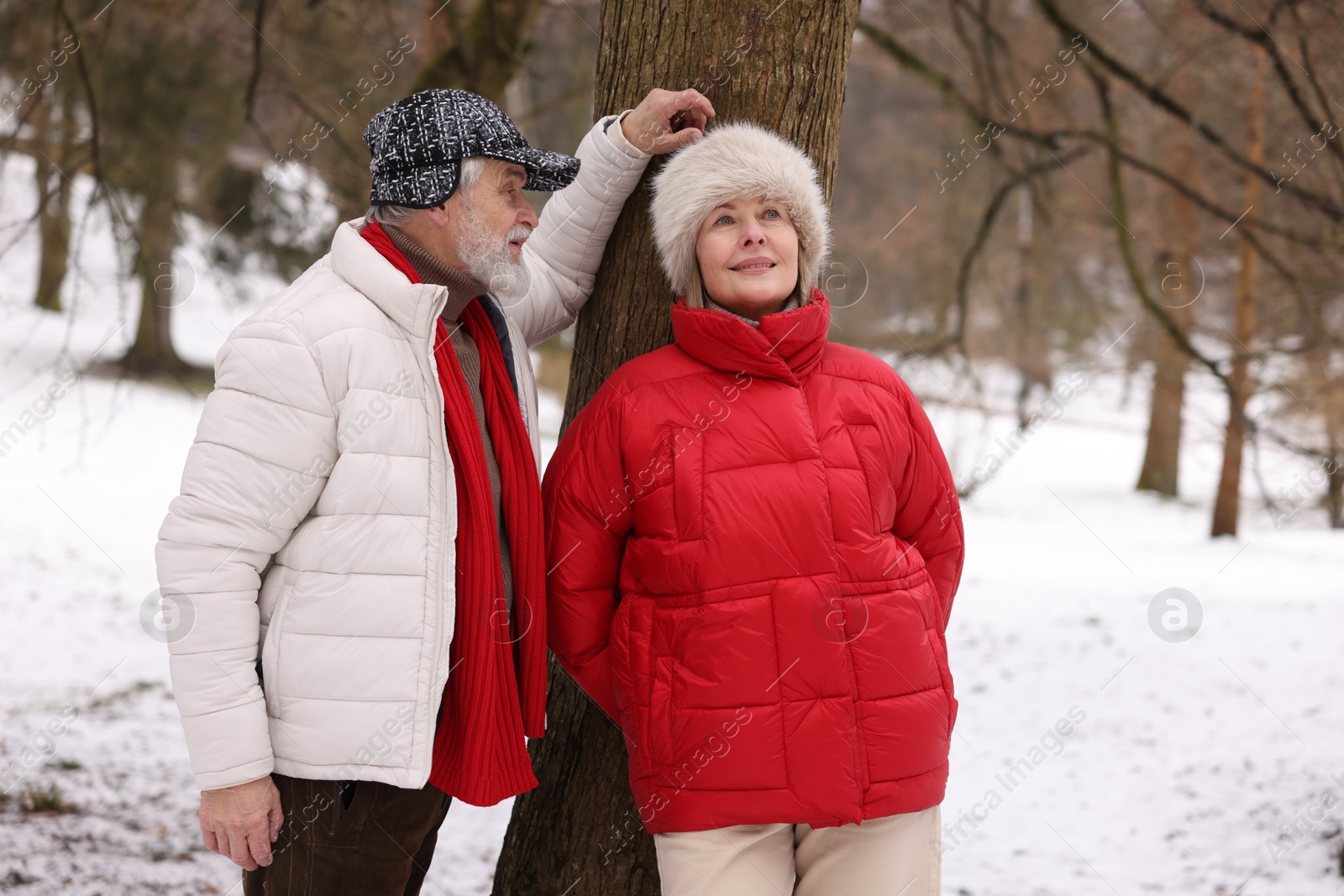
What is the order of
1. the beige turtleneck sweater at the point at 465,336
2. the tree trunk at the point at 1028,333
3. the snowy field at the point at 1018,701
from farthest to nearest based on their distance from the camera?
the tree trunk at the point at 1028,333 → the snowy field at the point at 1018,701 → the beige turtleneck sweater at the point at 465,336

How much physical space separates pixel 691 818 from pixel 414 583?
0.69 metres

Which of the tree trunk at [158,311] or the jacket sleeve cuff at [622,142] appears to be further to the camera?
the tree trunk at [158,311]

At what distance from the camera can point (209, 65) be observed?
1079 cm

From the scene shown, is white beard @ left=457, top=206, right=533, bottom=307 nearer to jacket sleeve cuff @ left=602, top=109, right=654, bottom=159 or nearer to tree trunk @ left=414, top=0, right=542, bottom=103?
jacket sleeve cuff @ left=602, top=109, right=654, bottom=159

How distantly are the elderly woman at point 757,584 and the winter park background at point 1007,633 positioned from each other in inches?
69.7

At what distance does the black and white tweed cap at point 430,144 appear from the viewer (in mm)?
1992

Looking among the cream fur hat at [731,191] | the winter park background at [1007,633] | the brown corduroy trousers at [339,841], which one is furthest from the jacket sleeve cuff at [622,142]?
the winter park background at [1007,633]

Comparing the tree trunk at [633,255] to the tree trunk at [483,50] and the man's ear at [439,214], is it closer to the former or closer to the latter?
the man's ear at [439,214]

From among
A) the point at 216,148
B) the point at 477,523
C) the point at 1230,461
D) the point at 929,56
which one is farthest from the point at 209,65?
the point at 1230,461

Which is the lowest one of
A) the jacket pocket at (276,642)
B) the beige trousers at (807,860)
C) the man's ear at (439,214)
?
the beige trousers at (807,860)

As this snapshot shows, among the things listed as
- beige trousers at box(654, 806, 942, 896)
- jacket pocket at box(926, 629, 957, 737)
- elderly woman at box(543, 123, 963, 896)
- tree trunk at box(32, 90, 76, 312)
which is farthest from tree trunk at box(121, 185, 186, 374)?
jacket pocket at box(926, 629, 957, 737)

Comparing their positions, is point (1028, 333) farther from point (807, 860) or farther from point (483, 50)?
point (807, 860)

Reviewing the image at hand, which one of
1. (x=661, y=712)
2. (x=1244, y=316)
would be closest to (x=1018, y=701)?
(x=661, y=712)

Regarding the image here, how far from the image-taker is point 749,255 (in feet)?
7.07
